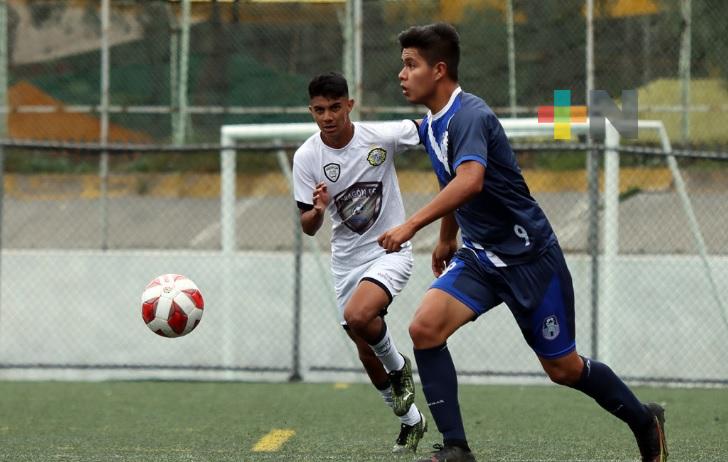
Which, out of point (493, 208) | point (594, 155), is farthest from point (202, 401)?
point (493, 208)

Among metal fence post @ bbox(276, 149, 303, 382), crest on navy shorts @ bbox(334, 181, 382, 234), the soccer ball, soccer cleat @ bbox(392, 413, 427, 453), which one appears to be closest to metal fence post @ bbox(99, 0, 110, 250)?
metal fence post @ bbox(276, 149, 303, 382)

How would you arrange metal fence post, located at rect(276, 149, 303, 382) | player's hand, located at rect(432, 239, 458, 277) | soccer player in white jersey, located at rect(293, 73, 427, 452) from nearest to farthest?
1. player's hand, located at rect(432, 239, 458, 277)
2. soccer player in white jersey, located at rect(293, 73, 427, 452)
3. metal fence post, located at rect(276, 149, 303, 382)

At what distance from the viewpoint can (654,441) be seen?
5285 millimetres

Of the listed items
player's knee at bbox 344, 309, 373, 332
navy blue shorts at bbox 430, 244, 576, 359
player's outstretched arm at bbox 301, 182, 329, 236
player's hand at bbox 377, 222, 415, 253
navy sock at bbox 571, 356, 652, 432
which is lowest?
navy sock at bbox 571, 356, 652, 432

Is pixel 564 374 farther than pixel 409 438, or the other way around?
pixel 409 438

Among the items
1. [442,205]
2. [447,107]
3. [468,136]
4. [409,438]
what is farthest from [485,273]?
[409,438]

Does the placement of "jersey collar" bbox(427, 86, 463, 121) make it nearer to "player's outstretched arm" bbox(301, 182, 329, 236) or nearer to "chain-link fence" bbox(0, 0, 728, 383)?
"player's outstretched arm" bbox(301, 182, 329, 236)

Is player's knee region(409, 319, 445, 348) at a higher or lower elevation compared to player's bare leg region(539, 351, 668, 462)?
higher

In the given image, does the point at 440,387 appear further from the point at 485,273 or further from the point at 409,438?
the point at 409,438

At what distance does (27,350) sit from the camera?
426 inches

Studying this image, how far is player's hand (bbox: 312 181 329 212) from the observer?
20.3ft

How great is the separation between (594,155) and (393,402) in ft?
13.1

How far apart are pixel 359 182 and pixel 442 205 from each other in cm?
184

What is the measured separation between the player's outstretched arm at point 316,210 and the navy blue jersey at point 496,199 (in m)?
1.09
